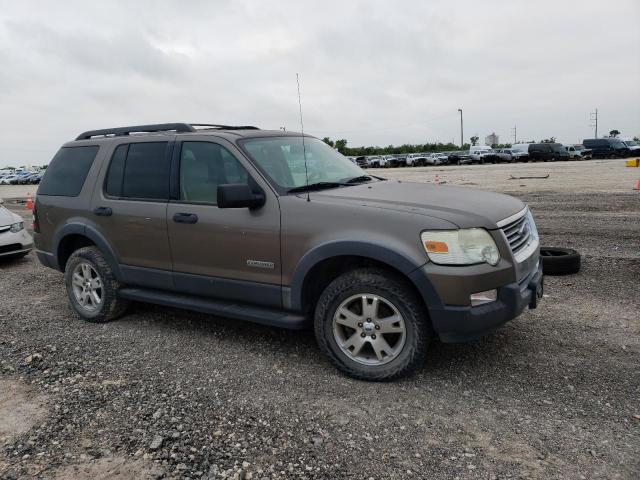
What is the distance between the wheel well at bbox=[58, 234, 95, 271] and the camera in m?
5.55

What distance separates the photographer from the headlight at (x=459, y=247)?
3.45m

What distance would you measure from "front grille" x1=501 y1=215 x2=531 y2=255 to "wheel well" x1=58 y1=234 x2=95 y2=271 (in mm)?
4075

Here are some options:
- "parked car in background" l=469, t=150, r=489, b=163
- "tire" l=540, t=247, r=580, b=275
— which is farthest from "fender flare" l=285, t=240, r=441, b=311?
"parked car in background" l=469, t=150, r=489, b=163

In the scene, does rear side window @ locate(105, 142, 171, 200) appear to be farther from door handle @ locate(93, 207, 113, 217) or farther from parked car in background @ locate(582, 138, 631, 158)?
parked car in background @ locate(582, 138, 631, 158)

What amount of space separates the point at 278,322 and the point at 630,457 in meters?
2.37

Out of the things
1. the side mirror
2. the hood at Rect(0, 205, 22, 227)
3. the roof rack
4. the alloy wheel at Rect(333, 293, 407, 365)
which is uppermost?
the roof rack

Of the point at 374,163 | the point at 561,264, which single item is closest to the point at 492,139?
the point at 374,163

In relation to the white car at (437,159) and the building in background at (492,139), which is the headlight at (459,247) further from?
the building in background at (492,139)

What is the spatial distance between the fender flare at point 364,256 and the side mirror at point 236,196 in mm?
599

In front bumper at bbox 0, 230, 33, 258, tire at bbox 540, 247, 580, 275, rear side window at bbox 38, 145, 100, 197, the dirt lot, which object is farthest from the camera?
front bumper at bbox 0, 230, 33, 258

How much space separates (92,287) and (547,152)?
45206mm

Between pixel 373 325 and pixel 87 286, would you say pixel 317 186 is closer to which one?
pixel 373 325

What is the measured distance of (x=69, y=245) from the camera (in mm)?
5695

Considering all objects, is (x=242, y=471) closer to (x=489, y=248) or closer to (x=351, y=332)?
(x=351, y=332)
